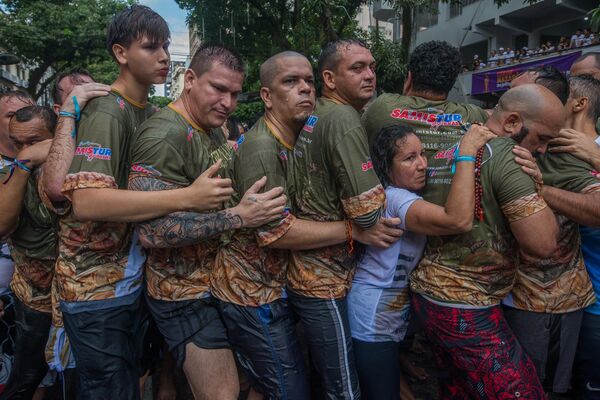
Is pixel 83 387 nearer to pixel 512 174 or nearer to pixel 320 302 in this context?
pixel 320 302

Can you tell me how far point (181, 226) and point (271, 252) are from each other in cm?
55

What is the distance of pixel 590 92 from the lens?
109 inches

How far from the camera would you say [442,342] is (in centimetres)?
246

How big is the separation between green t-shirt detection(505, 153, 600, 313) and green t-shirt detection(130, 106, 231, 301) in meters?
1.77

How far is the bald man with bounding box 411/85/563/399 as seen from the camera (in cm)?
220

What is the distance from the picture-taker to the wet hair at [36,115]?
10.2ft

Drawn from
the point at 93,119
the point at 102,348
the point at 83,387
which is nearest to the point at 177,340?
the point at 102,348

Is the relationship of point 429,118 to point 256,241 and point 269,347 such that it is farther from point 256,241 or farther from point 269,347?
point 269,347

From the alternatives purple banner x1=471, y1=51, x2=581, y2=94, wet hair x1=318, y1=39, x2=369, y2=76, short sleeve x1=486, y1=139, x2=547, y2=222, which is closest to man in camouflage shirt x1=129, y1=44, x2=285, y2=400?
wet hair x1=318, y1=39, x2=369, y2=76

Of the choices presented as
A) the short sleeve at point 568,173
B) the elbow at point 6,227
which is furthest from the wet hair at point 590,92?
the elbow at point 6,227

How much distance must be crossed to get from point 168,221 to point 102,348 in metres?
0.82

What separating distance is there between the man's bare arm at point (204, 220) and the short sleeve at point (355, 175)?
0.33 metres

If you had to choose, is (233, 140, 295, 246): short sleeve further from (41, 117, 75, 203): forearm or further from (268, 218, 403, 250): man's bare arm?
(41, 117, 75, 203): forearm

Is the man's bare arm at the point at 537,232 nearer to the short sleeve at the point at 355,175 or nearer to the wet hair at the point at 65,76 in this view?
the short sleeve at the point at 355,175
